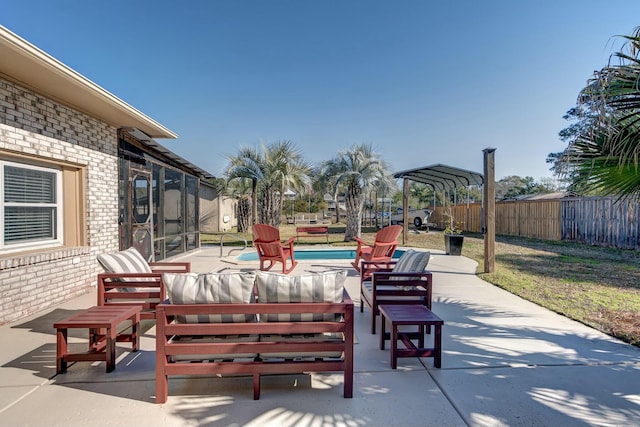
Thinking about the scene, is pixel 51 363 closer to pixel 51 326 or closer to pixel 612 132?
pixel 51 326

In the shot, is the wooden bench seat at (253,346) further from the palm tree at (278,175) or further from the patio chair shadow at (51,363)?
the palm tree at (278,175)

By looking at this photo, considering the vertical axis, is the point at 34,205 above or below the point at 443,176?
below

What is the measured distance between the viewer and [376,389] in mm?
2383

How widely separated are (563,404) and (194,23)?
1145 centimetres

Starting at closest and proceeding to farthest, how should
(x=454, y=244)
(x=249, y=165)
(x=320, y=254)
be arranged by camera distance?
(x=454, y=244) < (x=320, y=254) < (x=249, y=165)

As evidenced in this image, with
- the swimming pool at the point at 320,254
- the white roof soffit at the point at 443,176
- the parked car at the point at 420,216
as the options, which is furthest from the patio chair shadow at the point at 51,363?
the parked car at the point at 420,216

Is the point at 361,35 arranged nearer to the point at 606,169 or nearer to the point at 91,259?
the point at 606,169

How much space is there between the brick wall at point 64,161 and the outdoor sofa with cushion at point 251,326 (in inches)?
124

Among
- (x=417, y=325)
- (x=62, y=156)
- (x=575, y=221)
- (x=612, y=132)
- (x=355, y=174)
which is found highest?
(x=355, y=174)

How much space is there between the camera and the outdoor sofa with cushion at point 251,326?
7.24 feet

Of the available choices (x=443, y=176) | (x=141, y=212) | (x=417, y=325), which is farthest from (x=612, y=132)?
(x=443, y=176)

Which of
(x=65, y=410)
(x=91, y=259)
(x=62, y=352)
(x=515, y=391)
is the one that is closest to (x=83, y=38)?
(x=91, y=259)

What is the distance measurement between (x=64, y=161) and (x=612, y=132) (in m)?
7.06

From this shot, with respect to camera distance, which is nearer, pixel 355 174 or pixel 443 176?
pixel 443 176
